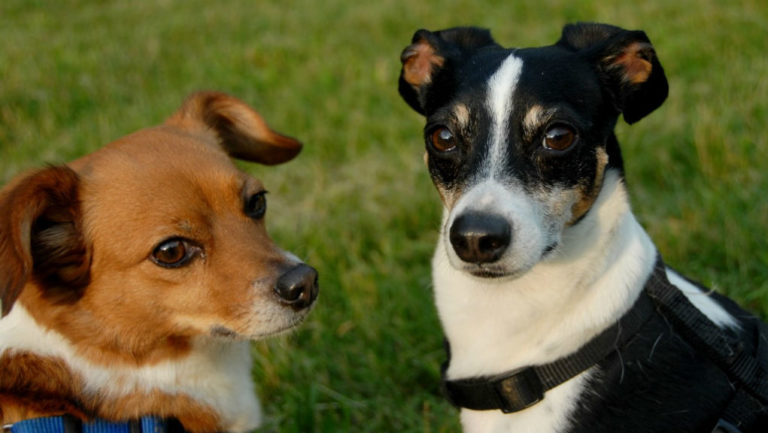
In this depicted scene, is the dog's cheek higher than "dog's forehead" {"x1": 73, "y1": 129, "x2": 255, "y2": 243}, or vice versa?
the dog's cheek

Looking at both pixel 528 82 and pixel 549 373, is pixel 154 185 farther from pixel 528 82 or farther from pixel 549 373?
pixel 549 373

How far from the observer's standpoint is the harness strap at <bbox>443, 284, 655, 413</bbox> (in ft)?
8.54

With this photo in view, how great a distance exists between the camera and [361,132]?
645cm

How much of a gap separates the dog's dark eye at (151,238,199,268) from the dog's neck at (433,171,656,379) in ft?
3.38

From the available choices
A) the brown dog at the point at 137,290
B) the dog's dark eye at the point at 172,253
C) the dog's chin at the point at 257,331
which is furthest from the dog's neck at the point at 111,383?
the dog's dark eye at the point at 172,253

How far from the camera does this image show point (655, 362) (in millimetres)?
2629

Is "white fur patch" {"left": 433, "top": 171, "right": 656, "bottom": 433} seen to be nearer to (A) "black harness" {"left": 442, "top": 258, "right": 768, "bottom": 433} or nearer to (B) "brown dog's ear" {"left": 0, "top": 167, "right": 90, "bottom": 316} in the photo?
(A) "black harness" {"left": 442, "top": 258, "right": 768, "bottom": 433}

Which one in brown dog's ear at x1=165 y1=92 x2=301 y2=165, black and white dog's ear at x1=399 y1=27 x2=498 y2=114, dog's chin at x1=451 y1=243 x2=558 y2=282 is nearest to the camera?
dog's chin at x1=451 y1=243 x2=558 y2=282

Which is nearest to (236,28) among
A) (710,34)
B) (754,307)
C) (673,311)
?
(710,34)

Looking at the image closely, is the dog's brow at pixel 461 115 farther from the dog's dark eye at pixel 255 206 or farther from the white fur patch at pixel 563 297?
the dog's dark eye at pixel 255 206

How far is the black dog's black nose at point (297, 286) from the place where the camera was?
9.07ft

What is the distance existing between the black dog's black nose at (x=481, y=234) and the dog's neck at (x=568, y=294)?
10.7 inches

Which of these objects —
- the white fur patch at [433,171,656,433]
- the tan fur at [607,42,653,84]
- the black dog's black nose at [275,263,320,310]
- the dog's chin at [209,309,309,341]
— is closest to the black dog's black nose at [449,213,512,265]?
the white fur patch at [433,171,656,433]

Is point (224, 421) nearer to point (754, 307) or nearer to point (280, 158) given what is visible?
point (280, 158)
